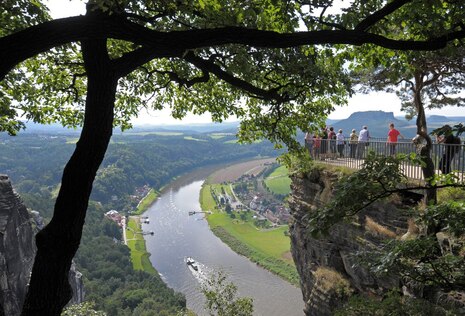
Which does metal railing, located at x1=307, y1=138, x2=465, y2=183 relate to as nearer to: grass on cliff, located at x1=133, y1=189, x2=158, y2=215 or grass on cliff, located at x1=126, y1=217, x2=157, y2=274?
grass on cliff, located at x1=126, y1=217, x2=157, y2=274

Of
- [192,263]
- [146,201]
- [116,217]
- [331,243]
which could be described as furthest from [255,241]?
[331,243]

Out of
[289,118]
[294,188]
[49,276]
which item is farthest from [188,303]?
[49,276]

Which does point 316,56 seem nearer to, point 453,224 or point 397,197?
point 453,224

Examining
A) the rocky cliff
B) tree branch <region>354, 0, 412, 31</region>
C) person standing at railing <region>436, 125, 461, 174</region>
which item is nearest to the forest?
person standing at railing <region>436, 125, 461, 174</region>

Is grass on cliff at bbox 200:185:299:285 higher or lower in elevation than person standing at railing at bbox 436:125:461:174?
lower

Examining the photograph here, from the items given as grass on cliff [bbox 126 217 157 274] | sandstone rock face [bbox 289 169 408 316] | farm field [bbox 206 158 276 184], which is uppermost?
sandstone rock face [bbox 289 169 408 316]

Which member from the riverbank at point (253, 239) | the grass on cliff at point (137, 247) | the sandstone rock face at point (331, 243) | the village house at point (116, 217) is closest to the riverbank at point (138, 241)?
the grass on cliff at point (137, 247)

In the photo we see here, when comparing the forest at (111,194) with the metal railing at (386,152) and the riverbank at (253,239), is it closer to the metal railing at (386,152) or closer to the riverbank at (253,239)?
the metal railing at (386,152)
